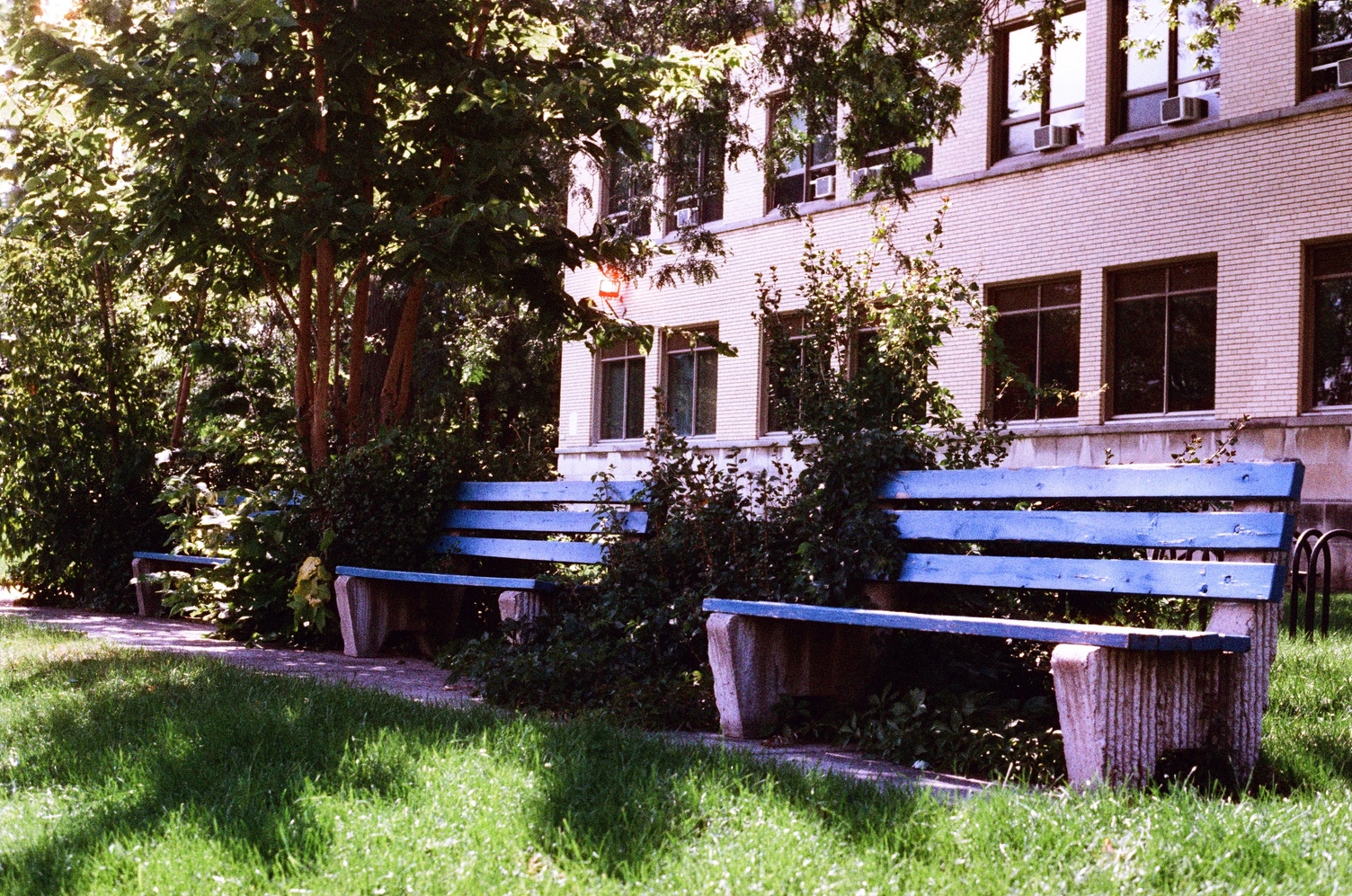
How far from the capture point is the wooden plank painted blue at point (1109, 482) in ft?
15.9

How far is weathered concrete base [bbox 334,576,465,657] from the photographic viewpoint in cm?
909

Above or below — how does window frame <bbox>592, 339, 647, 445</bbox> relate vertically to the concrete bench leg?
above

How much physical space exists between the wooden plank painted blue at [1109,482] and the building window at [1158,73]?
14.6 meters

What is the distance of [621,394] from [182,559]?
1643 cm

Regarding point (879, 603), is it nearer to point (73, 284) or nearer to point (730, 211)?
point (73, 284)

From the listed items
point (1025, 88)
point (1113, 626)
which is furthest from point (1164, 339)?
point (1113, 626)

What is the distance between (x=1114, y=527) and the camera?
17.2 ft

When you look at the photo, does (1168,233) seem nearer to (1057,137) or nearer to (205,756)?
(1057,137)

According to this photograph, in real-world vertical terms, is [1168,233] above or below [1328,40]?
below

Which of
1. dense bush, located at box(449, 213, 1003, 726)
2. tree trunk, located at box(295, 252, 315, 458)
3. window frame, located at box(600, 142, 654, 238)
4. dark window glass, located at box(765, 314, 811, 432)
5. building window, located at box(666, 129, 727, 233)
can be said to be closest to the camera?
dense bush, located at box(449, 213, 1003, 726)

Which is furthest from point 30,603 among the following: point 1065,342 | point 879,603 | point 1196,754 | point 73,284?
point 1065,342

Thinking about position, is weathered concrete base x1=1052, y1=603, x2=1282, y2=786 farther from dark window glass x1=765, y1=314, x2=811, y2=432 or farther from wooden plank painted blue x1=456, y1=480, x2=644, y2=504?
wooden plank painted blue x1=456, y1=480, x2=644, y2=504

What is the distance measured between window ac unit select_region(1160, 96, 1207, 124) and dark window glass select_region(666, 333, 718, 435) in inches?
353

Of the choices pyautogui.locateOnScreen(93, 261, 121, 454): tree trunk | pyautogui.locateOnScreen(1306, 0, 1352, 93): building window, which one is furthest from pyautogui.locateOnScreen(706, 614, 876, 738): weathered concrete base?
pyautogui.locateOnScreen(1306, 0, 1352, 93): building window
